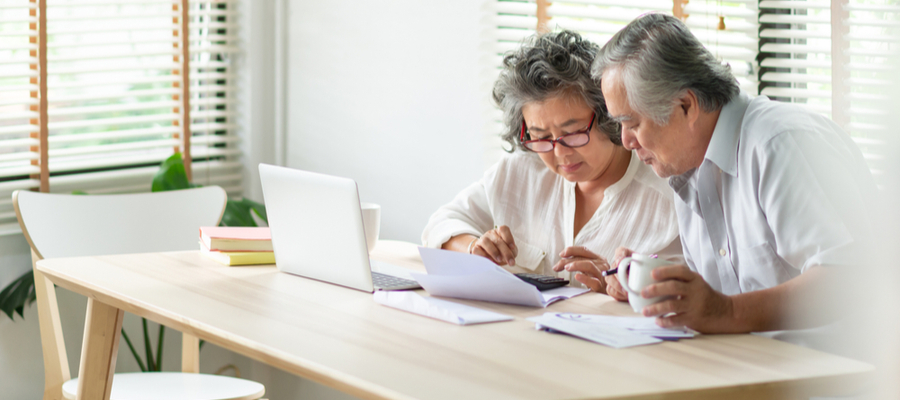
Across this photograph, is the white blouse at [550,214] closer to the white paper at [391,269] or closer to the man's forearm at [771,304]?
the white paper at [391,269]

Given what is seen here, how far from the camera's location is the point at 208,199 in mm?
2553

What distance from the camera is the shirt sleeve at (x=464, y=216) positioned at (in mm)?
2035

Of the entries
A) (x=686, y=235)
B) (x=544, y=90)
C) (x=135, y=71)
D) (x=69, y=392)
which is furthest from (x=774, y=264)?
(x=135, y=71)

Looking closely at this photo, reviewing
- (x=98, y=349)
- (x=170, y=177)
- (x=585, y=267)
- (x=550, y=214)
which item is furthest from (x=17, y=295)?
(x=585, y=267)

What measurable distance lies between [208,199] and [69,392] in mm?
751

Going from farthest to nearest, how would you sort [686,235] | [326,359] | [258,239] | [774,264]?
[258,239]
[686,235]
[774,264]
[326,359]

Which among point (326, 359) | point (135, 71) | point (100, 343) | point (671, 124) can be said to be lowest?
point (100, 343)

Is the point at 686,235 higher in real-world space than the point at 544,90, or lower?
lower

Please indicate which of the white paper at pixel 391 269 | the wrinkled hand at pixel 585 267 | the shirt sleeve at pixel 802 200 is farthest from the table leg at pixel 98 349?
the shirt sleeve at pixel 802 200

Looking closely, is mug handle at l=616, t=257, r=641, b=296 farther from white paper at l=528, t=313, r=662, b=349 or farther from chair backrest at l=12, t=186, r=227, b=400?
chair backrest at l=12, t=186, r=227, b=400

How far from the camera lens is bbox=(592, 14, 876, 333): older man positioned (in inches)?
45.2

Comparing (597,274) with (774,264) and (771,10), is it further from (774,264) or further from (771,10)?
(771,10)

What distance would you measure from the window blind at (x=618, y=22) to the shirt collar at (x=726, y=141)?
0.64 m

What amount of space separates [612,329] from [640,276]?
0.34ft
